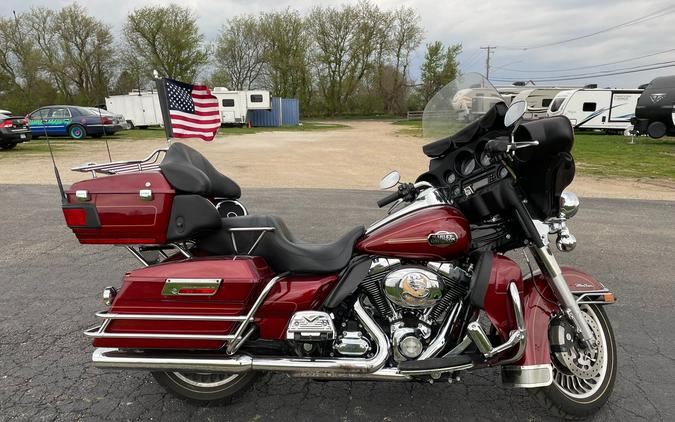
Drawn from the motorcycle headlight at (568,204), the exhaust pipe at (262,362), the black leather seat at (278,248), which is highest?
the motorcycle headlight at (568,204)

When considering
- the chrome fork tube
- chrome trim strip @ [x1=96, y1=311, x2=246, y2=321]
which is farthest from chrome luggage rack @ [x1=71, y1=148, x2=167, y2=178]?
the chrome fork tube

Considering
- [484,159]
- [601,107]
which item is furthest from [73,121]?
[601,107]

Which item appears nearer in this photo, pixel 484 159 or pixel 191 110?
pixel 484 159

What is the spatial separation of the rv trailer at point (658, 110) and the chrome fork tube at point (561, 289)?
21.2m

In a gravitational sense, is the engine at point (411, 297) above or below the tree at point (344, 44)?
below

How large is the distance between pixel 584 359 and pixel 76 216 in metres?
2.84

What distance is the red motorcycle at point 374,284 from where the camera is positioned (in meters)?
2.14

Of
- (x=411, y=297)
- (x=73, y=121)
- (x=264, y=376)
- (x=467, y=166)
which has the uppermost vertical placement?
(x=467, y=166)

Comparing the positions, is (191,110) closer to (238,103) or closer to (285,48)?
(238,103)

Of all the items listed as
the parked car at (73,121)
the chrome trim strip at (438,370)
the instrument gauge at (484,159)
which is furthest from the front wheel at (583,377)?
the parked car at (73,121)

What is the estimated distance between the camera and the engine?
2.13 metres

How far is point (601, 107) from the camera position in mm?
25859

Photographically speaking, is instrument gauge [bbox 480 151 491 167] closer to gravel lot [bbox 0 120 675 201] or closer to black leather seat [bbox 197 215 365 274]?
black leather seat [bbox 197 215 365 274]

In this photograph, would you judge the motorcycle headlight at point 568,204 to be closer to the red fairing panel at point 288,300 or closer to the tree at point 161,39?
the red fairing panel at point 288,300
